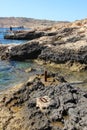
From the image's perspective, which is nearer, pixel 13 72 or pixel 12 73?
pixel 12 73

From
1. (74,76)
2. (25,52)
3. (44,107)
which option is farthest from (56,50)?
(44,107)

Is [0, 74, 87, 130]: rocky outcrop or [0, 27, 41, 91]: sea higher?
[0, 74, 87, 130]: rocky outcrop

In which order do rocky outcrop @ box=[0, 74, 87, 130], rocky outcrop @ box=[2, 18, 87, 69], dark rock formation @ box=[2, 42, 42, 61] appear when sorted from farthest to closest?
dark rock formation @ box=[2, 42, 42, 61] < rocky outcrop @ box=[2, 18, 87, 69] < rocky outcrop @ box=[0, 74, 87, 130]

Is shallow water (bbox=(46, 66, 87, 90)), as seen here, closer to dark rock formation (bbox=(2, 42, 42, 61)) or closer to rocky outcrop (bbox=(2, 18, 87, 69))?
rocky outcrop (bbox=(2, 18, 87, 69))

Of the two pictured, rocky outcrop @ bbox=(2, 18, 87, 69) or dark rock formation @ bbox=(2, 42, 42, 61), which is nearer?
rocky outcrop @ bbox=(2, 18, 87, 69)

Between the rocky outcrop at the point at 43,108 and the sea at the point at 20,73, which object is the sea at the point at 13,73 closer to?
the sea at the point at 20,73

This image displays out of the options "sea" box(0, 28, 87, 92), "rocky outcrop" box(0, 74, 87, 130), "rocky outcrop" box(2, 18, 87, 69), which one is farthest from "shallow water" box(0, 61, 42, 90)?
"rocky outcrop" box(0, 74, 87, 130)

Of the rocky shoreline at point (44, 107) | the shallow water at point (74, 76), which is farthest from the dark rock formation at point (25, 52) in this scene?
the rocky shoreline at point (44, 107)

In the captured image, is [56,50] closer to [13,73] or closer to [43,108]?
[13,73]

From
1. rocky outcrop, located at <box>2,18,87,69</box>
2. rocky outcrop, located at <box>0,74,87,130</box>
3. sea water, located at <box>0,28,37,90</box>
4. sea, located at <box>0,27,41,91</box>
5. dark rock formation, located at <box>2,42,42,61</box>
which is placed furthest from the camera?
dark rock formation, located at <box>2,42,42,61</box>

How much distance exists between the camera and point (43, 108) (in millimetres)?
13258

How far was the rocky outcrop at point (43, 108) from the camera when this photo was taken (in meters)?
12.2

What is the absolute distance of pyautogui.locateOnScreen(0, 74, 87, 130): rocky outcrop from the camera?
39.9 feet

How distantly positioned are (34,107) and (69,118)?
1.76m
